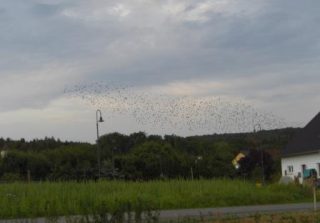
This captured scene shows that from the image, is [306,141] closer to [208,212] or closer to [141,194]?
[141,194]

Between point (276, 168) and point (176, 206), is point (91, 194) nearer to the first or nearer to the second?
point (176, 206)

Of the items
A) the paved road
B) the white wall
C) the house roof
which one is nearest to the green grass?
the paved road

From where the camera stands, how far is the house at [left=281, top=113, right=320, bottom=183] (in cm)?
7381

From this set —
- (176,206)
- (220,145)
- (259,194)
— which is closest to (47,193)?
(176,206)

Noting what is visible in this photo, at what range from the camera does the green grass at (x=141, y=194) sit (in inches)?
944

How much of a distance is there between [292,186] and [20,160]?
2306 inches

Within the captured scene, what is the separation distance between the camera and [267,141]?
108812 millimetres

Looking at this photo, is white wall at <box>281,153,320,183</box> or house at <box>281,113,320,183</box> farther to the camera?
house at <box>281,113,320,183</box>

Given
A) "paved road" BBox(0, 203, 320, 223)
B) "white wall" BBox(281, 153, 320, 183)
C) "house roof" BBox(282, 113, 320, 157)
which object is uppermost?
"house roof" BBox(282, 113, 320, 157)

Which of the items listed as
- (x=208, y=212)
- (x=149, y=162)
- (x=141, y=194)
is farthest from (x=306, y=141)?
(x=208, y=212)

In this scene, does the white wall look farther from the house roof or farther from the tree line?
the tree line

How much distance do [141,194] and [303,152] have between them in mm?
51919

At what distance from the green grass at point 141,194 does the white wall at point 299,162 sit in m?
38.8

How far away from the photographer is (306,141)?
77625 millimetres
